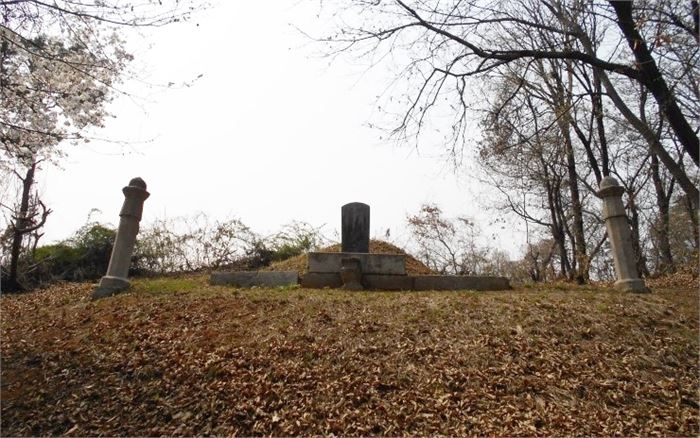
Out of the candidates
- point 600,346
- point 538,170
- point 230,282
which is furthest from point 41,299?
point 538,170

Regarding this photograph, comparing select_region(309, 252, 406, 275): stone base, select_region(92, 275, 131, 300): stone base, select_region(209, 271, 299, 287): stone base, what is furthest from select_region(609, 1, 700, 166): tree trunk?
select_region(92, 275, 131, 300): stone base

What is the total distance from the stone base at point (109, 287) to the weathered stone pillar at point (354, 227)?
460 centimetres

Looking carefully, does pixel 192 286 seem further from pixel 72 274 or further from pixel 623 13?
pixel 623 13

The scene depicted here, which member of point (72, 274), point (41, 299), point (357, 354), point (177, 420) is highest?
point (72, 274)

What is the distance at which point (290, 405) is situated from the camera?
14.5ft

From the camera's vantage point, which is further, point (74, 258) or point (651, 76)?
point (74, 258)

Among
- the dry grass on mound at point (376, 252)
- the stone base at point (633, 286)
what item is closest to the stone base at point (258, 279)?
the dry grass on mound at point (376, 252)

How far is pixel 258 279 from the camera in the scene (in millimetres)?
9086

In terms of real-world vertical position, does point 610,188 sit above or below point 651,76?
below

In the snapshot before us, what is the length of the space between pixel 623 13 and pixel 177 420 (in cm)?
789

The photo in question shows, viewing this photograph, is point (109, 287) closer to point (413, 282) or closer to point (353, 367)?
point (353, 367)

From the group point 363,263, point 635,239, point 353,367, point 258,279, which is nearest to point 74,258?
point 258,279

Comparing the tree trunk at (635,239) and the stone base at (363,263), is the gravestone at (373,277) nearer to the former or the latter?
the stone base at (363,263)

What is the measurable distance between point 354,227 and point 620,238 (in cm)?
531
